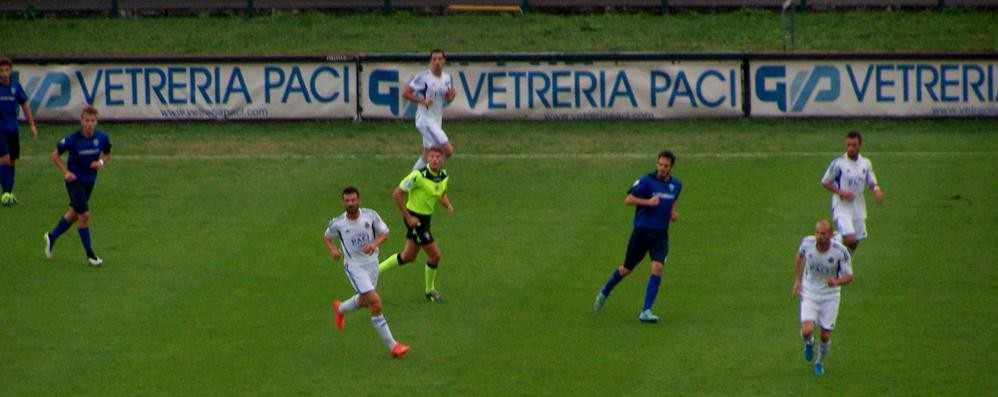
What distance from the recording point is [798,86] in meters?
30.1

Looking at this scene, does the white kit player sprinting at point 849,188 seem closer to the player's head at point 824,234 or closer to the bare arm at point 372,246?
the player's head at point 824,234

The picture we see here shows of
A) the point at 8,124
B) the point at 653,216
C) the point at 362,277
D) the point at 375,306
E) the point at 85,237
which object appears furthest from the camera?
the point at 8,124

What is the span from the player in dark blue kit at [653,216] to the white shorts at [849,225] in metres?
2.59

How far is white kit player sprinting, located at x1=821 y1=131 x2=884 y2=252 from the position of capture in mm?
19094

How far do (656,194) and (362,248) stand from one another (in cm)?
331

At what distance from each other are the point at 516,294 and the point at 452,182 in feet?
23.4

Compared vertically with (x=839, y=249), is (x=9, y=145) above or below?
above

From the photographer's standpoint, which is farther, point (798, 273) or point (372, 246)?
point (372, 246)

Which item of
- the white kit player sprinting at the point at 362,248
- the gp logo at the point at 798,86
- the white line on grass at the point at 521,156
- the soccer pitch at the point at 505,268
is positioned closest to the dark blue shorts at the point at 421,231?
the soccer pitch at the point at 505,268

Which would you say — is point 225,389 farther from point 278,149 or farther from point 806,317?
point 278,149

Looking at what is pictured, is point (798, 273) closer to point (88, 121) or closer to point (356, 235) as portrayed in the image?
point (356, 235)

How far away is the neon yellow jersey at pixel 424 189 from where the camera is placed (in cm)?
1822

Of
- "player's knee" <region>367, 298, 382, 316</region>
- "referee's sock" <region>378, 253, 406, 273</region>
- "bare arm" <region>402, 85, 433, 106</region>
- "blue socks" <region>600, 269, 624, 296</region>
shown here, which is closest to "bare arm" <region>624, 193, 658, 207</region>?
"blue socks" <region>600, 269, 624, 296</region>

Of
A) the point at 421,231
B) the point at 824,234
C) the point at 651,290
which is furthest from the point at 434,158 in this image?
the point at 824,234
